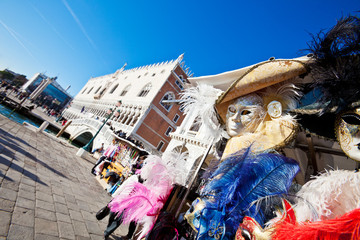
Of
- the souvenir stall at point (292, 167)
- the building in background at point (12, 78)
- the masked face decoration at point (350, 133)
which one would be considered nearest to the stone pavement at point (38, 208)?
the souvenir stall at point (292, 167)

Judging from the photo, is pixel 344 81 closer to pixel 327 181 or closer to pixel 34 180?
pixel 327 181

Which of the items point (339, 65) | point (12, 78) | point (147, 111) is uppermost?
point (147, 111)

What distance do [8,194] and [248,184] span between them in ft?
12.9

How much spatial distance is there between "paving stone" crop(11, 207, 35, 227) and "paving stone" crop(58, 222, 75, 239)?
0.44m

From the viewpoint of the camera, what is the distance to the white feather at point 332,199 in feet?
2.97

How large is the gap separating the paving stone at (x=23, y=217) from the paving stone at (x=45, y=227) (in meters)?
A: 0.09

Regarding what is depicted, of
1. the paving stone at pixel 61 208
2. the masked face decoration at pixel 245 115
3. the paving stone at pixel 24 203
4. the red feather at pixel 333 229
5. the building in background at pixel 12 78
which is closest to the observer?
the red feather at pixel 333 229

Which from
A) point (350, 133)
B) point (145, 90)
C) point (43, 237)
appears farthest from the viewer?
point (145, 90)

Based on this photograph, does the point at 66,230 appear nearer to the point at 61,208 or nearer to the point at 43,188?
the point at 61,208

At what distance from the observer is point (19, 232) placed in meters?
2.13

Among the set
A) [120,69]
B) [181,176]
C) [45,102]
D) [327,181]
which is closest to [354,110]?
[327,181]

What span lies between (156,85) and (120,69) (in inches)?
834

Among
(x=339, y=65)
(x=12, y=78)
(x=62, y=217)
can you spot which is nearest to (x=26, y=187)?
(x=62, y=217)

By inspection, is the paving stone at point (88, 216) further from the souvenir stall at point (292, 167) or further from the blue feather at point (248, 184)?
the blue feather at point (248, 184)
